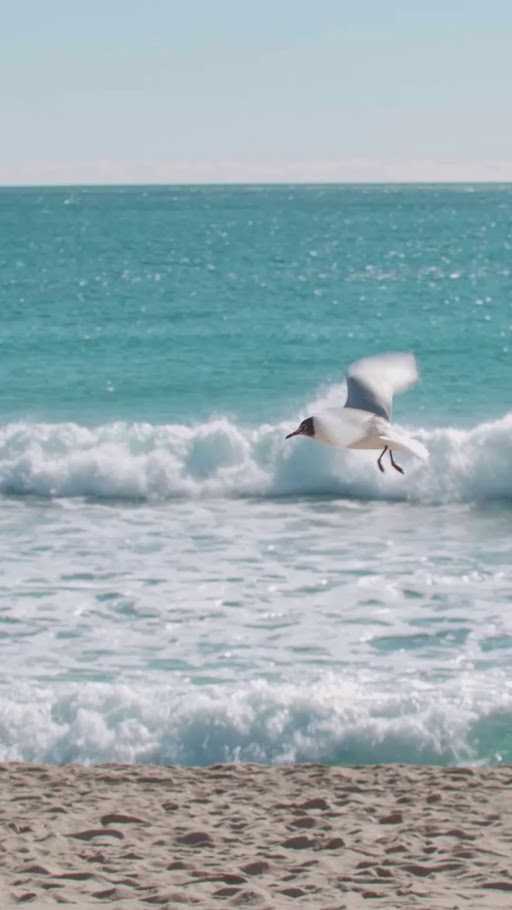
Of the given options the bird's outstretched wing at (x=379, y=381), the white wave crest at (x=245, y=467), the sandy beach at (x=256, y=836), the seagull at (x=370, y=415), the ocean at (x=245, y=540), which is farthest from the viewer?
the white wave crest at (x=245, y=467)

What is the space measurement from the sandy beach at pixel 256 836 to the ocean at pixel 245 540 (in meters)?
0.63

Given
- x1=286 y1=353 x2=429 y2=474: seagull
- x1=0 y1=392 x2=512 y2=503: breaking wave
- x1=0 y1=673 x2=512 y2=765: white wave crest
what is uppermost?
x1=286 y1=353 x2=429 y2=474: seagull

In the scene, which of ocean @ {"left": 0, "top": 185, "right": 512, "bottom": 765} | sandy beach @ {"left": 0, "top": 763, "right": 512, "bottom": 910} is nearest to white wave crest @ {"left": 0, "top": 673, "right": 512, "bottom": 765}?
ocean @ {"left": 0, "top": 185, "right": 512, "bottom": 765}

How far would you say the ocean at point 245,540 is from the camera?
10828 millimetres

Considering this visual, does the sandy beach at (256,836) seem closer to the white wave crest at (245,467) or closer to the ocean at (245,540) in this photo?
the ocean at (245,540)

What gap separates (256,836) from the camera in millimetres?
8609

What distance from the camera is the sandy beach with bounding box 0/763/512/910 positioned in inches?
295

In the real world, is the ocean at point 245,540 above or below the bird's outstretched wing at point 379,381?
below

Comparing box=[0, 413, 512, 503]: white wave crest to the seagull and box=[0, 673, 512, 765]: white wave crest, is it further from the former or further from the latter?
the seagull

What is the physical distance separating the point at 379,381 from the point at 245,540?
11414mm

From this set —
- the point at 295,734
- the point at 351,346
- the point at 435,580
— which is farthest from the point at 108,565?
the point at 351,346

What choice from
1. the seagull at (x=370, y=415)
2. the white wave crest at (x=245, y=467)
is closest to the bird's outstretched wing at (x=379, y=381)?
the seagull at (x=370, y=415)

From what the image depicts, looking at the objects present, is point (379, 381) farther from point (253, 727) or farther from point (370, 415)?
point (253, 727)

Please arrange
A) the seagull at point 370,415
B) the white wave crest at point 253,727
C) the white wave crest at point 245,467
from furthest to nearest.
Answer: the white wave crest at point 245,467, the white wave crest at point 253,727, the seagull at point 370,415
